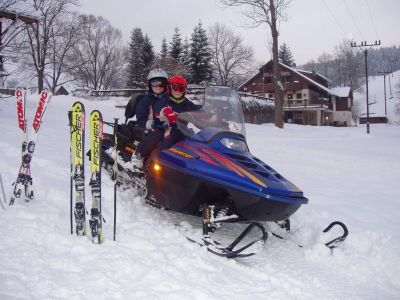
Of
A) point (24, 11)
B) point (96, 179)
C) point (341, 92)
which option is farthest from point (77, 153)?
point (341, 92)

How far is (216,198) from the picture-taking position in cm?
426

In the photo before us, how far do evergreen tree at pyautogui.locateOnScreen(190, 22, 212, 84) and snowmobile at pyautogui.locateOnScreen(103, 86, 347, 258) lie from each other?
3239 centimetres

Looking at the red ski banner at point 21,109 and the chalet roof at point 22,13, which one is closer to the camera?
the red ski banner at point 21,109

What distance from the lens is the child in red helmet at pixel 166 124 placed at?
4.62 meters

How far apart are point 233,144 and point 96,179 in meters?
1.46

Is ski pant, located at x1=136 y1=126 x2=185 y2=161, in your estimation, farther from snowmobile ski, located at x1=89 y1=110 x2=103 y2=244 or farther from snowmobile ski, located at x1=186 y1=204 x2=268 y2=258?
snowmobile ski, located at x1=186 y1=204 x2=268 y2=258

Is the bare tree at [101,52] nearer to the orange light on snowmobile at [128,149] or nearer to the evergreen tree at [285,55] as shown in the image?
the evergreen tree at [285,55]

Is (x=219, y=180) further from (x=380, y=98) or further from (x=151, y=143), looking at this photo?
(x=380, y=98)

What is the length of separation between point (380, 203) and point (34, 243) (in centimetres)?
520

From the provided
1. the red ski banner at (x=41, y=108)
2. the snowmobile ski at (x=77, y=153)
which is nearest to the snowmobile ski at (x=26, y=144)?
the red ski banner at (x=41, y=108)

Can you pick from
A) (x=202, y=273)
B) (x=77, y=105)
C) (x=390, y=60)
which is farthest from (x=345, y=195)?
(x=390, y=60)

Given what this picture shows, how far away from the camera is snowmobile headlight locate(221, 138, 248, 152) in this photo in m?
4.27

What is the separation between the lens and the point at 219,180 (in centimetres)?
388

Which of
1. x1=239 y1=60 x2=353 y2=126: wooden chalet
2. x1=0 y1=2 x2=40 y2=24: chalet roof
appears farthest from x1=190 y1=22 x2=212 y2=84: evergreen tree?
x1=0 y1=2 x2=40 y2=24: chalet roof
